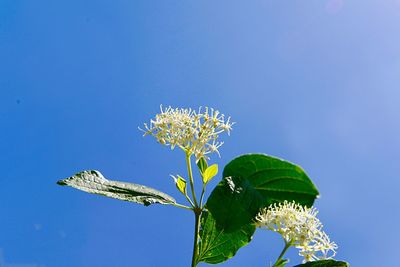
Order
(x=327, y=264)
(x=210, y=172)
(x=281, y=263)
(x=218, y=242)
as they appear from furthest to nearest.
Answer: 1. (x=210, y=172)
2. (x=218, y=242)
3. (x=281, y=263)
4. (x=327, y=264)

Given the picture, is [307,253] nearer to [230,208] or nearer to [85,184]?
[230,208]

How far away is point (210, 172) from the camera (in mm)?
1634

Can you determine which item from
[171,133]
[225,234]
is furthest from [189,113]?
[225,234]

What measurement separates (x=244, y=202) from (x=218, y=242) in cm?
23

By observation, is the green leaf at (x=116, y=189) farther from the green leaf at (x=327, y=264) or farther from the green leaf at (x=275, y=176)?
the green leaf at (x=327, y=264)

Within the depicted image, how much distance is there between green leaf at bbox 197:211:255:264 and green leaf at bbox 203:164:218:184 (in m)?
0.15

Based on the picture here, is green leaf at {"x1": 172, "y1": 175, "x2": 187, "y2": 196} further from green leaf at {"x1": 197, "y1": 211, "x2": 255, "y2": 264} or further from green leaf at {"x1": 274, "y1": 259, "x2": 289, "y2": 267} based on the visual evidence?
green leaf at {"x1": 274, "y1": 259, "x2": 289, "y2": 267}

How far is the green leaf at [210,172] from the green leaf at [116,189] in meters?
0.18

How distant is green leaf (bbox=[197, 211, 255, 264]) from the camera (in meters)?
1.50

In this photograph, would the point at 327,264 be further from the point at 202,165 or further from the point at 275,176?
the point at 202,165

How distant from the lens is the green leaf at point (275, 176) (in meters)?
1.38

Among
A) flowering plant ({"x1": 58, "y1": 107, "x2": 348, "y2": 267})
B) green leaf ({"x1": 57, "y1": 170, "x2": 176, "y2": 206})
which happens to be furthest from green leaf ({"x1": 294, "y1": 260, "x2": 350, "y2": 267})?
green leaf ({"x1": 57, "y1": 170, "x2": 176, "y2": 206})

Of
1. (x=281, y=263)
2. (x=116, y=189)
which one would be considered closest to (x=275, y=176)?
(x=281, y=263)

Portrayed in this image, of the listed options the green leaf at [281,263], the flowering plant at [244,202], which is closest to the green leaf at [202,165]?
the flowering plant at [244,202]
